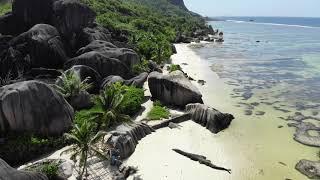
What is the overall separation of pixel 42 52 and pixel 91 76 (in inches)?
382

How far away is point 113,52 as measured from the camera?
55.3 m

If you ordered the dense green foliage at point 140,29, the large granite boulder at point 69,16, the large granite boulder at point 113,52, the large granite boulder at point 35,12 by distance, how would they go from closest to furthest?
1. the large granite boulder at point 113,52
2. the large granite boulder at point 69,16
3. the large granite boulder at point 35,12
4. the dense green foliage at point 140,29

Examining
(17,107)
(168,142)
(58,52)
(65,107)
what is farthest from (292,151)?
(58,52)

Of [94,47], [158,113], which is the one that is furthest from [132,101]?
[94,47]

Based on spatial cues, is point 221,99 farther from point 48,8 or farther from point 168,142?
point 48,8

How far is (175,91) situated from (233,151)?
12.3 metres

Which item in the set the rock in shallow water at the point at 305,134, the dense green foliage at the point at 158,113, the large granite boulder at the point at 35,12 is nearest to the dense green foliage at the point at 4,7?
the large granite boulder at the point at 35,12

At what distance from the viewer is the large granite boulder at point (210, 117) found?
41.5 meters

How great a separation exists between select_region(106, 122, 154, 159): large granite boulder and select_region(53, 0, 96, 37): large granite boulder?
93.8 ft

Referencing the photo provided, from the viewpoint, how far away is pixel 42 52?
54594mm

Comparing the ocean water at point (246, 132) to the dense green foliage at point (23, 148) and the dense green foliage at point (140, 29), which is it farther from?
the dense green foliage at point (23, 148)

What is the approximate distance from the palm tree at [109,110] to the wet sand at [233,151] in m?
3.38

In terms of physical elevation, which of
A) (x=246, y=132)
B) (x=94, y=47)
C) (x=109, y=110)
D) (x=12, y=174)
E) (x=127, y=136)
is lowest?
(x=246, y=132)

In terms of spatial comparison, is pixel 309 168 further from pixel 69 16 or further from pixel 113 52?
pixel 69 16
